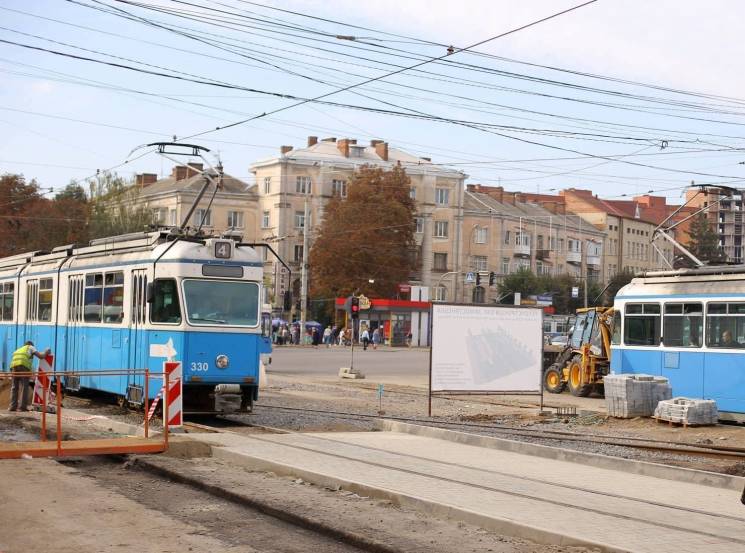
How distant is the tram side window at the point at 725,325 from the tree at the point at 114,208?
54.1m

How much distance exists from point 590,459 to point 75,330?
13261mm

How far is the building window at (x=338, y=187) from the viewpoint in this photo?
101m

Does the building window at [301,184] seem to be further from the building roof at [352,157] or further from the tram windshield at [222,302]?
the tram windshield at [222,302]

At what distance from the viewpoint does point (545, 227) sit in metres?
113

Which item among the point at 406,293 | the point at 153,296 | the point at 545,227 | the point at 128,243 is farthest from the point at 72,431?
the point at 545,227

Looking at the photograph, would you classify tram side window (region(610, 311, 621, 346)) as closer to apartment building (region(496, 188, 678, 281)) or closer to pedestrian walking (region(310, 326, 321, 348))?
pedestrian walking (region(310, 326, 321, 348))

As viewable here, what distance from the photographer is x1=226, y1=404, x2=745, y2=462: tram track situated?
17781 millimetres

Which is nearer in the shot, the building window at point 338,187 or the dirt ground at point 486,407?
the dirt ground at point 486,407

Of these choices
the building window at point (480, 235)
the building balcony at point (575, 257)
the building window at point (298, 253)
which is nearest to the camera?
the building window at point (298, 253)

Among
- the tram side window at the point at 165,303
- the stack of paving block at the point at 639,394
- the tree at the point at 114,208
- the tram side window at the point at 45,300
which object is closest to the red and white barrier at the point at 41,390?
the tram side window at the point at 45,300

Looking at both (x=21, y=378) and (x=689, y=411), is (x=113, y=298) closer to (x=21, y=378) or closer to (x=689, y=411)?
(x=21, y=378)

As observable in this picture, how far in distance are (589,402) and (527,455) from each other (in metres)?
16.5

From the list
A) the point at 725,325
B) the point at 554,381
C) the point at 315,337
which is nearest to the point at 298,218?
the point at 315,337

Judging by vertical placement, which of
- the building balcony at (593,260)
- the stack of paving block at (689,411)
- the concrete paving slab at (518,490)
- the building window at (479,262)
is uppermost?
the building balcony at (593,260)
